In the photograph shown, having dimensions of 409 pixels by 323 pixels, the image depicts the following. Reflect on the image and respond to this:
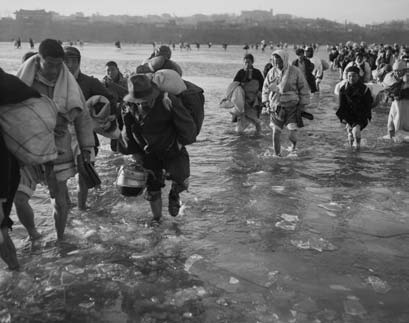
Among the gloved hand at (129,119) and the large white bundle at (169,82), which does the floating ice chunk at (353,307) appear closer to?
the large white bundle at (169,82)

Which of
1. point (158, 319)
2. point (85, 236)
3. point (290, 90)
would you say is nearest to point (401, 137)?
point (290, 90)

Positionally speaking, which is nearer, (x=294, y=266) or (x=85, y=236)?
(x=294, y=266)

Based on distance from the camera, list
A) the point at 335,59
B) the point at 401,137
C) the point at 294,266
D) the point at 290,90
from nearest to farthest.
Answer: the point at 294,266, the point at 290,90, the point at 401,137, the point at 335,59

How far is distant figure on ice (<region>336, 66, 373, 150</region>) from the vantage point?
8.51 metres

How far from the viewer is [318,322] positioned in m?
3.47

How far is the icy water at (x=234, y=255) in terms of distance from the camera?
3.63m

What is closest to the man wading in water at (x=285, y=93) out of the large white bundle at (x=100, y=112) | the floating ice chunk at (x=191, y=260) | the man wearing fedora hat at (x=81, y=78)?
the man wearing fedora hat at (x=81, y=78)

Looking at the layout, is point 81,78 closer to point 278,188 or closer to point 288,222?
point 288,222

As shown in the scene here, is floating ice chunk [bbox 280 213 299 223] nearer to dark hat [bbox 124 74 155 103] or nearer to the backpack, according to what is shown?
the backpack

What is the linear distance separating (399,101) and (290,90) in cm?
277

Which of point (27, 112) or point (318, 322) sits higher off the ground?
point (27, 112)

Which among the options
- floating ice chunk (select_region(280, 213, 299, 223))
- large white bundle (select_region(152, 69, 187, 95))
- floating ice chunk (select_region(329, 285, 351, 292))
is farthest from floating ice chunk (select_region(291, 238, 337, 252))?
large white bundle (select_region(152, 69, 187, 95))

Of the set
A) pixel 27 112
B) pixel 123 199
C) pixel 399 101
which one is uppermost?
pixel 27 112

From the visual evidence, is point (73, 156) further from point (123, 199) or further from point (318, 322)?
point (318, 322)
